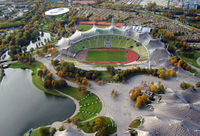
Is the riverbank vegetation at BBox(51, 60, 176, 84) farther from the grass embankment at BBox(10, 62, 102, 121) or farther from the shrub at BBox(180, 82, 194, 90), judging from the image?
the shrub at BBox(180, 82, 194, 90)

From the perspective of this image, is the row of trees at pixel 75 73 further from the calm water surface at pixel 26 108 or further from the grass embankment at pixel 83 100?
the calm water surface at pixel 26 108

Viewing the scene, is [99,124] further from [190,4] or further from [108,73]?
[190,4]

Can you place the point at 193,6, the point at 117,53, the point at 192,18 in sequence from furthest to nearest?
the point at 193,6
the point at 192,18
the point at 117,53

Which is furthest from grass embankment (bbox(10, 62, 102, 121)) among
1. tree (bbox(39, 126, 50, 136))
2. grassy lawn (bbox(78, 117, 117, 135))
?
tree (bbox(39, 126, 50, 136))

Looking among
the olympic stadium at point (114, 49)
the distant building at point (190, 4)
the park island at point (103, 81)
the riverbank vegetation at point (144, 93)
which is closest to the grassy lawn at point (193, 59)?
the park island at point (103, 81)

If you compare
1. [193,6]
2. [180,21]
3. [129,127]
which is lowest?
[129,127]

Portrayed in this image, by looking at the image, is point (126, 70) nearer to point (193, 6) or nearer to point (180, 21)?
point (180, 21)

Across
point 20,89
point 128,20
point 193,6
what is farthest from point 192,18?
point 20,89
